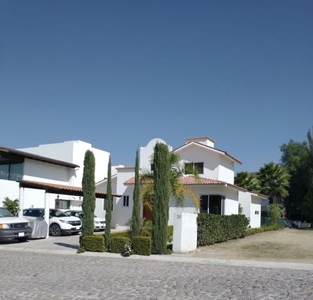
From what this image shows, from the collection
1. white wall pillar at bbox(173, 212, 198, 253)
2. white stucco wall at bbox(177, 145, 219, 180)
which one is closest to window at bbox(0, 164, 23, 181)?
white stucco wall at bbox(177, 145, 219, 180)

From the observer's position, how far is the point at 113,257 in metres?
16.3

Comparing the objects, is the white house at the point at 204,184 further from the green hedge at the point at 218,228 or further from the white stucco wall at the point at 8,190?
the white stucco wall at the point at 8,190

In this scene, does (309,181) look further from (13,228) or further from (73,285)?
(73,285)

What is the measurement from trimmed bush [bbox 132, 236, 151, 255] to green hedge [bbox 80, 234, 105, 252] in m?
1.49

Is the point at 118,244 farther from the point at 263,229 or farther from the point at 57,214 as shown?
the point at 263,229

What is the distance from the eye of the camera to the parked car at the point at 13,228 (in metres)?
19.8

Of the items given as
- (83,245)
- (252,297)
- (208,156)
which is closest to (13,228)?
(83,245)

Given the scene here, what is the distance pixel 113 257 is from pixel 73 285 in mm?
6462

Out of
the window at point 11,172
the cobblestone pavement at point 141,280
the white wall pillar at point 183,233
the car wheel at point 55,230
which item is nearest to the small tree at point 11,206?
the window at point 11,172

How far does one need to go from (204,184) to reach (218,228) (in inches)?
291

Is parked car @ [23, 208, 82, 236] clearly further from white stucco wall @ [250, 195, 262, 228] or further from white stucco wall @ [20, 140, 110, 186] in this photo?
white stucco wall @ [250, 195, 262, 228]

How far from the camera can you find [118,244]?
17234 mm

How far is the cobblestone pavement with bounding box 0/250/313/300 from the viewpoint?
8945 millimetres

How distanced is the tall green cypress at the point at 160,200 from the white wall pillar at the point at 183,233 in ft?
1.68
